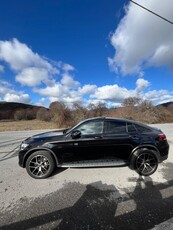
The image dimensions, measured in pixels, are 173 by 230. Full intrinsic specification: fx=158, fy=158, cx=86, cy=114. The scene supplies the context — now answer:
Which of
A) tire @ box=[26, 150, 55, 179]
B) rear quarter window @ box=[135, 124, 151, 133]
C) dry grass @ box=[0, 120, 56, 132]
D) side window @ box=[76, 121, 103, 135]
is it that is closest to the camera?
tire @ box=[26, 150, 55, 179]

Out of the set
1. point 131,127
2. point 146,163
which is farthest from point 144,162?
point 131,127

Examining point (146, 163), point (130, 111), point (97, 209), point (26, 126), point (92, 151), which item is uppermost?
point (130, 111)

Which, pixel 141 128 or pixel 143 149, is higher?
pixel 141 128

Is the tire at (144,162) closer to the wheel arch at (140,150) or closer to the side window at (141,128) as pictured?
the wheel arch at (140,150)

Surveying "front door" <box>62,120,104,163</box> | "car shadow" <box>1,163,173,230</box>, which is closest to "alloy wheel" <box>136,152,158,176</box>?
"car shadow" <box>1,163,173,230</box>

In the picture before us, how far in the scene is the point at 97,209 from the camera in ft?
9.15

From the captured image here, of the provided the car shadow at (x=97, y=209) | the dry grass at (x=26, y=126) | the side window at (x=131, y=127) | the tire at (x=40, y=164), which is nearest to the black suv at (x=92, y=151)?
the tire at (x=40, y=164)

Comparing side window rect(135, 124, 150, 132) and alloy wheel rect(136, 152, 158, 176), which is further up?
side window rect(135, 124, 150, 132)

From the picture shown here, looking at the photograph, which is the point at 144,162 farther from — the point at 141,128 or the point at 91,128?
the point at 91,128

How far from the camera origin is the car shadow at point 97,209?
2.44 metres

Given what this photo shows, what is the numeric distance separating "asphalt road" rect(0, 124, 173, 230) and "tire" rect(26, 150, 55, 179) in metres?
0.20

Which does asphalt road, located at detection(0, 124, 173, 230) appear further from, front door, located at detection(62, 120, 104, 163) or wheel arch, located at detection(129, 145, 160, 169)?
front door, located at detection(62, 120, 104, 163)

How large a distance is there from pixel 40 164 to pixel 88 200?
170cm

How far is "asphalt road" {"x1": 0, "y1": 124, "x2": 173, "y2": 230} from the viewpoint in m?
2.47
